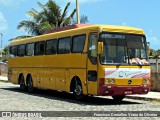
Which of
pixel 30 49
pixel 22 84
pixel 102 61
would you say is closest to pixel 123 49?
pixel 102 61

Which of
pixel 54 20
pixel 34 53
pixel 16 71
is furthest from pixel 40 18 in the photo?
pixel 34 53

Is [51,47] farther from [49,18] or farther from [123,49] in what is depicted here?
[49,18]

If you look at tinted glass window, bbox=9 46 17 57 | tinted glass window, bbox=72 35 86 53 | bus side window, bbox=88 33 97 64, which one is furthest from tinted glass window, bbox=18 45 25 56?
bus side window, bbox=88 33 97 64

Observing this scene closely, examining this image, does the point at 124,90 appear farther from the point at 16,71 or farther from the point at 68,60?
the point at 16,71

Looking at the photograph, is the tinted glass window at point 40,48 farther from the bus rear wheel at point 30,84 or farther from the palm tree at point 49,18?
the palm tree at point 49,18

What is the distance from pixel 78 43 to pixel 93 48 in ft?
4.59

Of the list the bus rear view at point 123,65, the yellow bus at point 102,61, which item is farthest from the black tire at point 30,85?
the bus rear view at point 123,65

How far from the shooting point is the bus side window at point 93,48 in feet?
52.6

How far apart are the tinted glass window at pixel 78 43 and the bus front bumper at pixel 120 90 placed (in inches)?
90.0

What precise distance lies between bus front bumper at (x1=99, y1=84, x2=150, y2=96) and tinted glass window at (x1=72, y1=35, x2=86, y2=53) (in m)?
2.29

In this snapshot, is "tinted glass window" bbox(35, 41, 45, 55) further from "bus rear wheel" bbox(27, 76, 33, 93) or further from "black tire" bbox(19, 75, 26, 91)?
"black tire" bbox(19, 75, 26, 91)

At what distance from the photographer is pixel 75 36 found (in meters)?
17.8

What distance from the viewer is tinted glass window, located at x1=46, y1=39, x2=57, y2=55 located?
19.7 m

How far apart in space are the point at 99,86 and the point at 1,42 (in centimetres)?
6824
